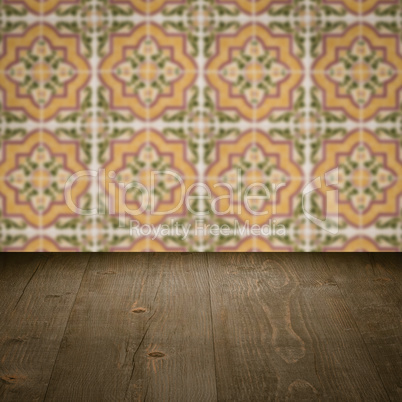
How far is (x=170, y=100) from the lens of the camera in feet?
5.62

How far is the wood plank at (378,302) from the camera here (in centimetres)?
110

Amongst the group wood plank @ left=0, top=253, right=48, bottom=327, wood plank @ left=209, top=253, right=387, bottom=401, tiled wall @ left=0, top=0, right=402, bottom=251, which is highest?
tiled wall @ left=0, top=0, right=402, bottom=251

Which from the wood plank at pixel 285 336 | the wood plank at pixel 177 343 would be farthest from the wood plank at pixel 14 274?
the wood plank at pixel 285 336

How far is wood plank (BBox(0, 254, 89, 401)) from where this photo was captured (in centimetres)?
104

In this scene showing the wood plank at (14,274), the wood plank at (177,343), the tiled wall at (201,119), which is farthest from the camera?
the tiled wall at (201,119)

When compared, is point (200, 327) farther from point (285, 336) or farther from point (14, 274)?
point (14, 274)

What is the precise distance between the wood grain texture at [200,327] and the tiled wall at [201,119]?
0.09 m

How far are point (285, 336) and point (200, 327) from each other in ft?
0.54

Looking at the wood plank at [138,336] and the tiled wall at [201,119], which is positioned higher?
the tiled wall at [201,119]

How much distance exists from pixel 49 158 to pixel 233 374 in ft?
2.93

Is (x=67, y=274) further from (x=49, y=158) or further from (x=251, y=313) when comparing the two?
(x=251, y=313)

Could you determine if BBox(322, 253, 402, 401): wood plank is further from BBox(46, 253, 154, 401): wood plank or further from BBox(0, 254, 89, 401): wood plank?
BBox(0, 254, 89, 401): wood plank

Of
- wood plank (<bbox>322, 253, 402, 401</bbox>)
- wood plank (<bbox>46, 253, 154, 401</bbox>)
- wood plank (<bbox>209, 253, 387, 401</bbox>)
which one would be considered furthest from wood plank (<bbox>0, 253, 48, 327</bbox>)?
wood plank (<bbox>322, 253, 402, 401</bbox>)

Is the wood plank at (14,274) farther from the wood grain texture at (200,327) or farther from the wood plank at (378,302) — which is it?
the wood plank at (378,302)
